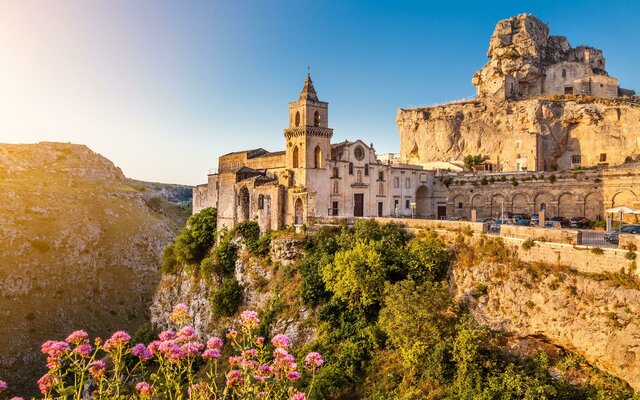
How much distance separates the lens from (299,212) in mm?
34562

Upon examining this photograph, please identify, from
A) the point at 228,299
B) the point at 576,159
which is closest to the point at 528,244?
the point at 228,299

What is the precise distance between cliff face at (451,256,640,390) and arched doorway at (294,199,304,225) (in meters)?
14.5

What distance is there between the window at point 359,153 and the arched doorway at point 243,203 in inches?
418

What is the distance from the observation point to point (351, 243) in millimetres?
28031

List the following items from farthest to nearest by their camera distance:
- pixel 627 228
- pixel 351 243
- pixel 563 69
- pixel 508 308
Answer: pixel 563 69, pixel 351 243, pixel 627 228, pixel 508 308

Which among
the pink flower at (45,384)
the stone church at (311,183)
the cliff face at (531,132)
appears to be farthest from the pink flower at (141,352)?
the cliff face at (531,132)

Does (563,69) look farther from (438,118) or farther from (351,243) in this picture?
(351,243)

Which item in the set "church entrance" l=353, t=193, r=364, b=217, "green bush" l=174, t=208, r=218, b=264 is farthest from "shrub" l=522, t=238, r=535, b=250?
"green bush" l=174, t=208, r=218, b=264

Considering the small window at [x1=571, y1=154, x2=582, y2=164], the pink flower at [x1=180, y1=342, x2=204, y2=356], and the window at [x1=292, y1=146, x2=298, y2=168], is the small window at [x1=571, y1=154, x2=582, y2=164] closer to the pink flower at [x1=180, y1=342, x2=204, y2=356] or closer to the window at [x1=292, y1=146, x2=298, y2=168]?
the window at [x1=292, y1=146, x2=298, y2=168]

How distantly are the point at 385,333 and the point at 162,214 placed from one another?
74.4m

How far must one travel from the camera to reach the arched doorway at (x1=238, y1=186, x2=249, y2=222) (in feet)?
129

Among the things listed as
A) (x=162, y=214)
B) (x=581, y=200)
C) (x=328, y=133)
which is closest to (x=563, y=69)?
(x=581, y=200)

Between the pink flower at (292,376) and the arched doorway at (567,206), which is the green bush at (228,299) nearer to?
the pink flower at (292,376)

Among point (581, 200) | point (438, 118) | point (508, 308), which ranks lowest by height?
point (508, 308)
